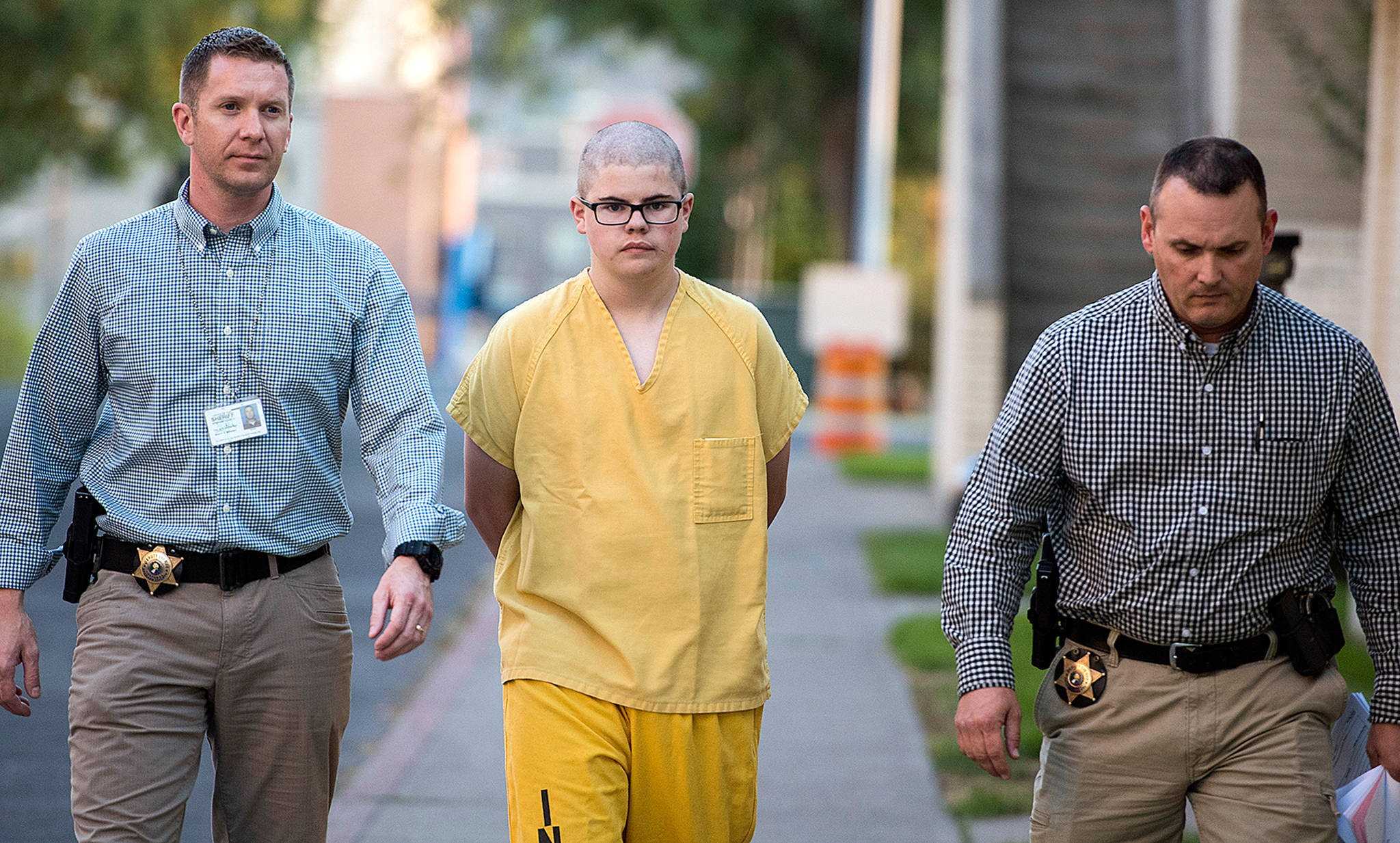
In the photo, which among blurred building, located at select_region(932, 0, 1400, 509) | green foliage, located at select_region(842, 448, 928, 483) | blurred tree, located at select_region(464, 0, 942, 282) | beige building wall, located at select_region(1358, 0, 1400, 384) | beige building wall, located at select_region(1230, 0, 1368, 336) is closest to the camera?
beige building wall, located at select_region(1358, 0, 1400, 384)

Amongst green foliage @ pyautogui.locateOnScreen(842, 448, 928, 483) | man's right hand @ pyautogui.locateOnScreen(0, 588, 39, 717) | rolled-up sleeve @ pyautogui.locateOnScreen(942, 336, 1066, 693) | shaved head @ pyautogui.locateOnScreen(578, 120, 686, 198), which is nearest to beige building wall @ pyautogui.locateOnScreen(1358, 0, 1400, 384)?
rolled-up sleeve @ pyautogui.locateOnScreen(942, 336, 1066, 693)

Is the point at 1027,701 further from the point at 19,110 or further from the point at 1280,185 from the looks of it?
the point at 19,110

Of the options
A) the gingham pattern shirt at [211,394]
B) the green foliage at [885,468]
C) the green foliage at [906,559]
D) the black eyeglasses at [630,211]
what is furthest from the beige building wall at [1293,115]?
the green foliage at [885,468]

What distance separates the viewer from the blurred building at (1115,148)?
821 cm

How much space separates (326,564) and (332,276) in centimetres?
68

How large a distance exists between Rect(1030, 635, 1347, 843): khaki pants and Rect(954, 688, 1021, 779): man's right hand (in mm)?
139

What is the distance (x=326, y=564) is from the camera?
4082 millimetres

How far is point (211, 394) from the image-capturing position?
12.8ft

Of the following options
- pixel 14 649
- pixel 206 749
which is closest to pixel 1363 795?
pixel 14 649

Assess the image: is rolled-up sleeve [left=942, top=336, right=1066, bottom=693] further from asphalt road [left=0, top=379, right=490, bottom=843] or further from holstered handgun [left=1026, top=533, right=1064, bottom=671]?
asphalt road [left=0, top=379, right=490, bottom=843]

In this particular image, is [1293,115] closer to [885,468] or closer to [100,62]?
[885,468]

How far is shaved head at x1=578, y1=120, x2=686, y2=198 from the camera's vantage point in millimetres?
3822

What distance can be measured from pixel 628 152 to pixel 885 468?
14.5m

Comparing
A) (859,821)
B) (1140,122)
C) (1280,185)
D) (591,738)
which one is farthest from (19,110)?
(591,738)
